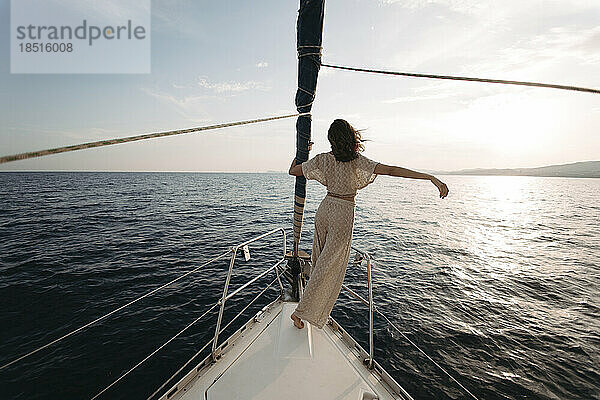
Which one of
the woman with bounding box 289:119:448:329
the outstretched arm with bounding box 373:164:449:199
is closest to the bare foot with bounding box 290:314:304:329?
the woman with bounding box 289:119:448:329

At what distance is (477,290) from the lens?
922cm

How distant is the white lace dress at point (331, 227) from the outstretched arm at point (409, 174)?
3.4 inches

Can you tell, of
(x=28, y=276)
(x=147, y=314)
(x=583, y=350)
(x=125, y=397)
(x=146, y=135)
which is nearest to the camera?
(x=146, y=135)

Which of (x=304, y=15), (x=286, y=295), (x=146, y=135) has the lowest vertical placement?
(x=286, y=295)

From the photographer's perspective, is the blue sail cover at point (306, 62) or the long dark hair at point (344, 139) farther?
the blue sail cover at point (306, 62)

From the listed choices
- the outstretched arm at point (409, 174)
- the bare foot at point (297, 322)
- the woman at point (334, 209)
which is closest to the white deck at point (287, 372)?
the bare foot at point (297, 322)

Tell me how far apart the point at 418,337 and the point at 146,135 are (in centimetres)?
712

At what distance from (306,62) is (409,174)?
Result: 72.9 inches

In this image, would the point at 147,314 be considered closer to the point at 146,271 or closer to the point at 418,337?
the point at 146,271

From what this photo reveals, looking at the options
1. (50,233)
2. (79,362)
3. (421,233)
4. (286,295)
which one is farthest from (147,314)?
(421,233)

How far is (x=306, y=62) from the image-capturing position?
3062mm

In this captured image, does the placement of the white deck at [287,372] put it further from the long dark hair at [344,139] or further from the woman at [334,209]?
the long dark hair at [344,139]

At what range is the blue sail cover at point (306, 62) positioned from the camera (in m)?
2.91

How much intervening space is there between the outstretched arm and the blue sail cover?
129 centimetres
